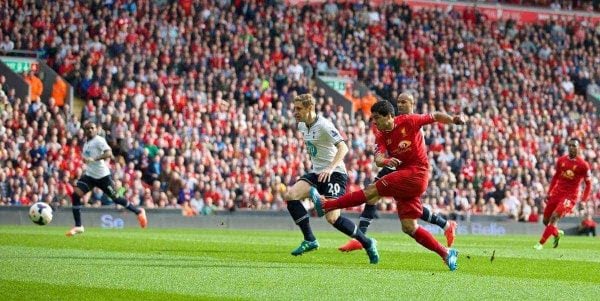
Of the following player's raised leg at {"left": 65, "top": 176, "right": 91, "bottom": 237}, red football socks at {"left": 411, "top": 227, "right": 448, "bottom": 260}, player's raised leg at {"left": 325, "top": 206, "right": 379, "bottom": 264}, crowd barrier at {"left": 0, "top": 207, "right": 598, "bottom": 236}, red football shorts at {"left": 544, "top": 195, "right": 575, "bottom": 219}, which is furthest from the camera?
crowd barrier at {"left": 0, "top": 207, "right": 598, "bottom": 236}

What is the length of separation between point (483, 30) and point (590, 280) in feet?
115

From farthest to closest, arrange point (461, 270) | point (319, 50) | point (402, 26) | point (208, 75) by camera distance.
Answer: point (402, 26) → point (319, 50) → point (208, 75) → point (461, 270)

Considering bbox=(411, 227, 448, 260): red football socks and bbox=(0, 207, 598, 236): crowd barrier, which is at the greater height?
bbox=(411, 227, 448, 260): red football socks

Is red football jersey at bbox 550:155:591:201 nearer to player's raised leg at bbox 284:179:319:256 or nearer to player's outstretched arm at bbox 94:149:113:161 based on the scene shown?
player's raised leg at bbox 284:179:319:256

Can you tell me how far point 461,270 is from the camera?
15.1 m

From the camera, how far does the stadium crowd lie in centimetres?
3231

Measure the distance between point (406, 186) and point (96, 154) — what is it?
36.6ft

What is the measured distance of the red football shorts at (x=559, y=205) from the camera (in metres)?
23.7

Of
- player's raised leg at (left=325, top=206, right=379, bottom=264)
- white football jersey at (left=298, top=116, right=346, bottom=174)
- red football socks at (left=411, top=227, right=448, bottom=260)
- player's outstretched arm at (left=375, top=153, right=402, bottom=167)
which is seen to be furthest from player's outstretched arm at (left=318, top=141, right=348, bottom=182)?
red football socks at (left=411, top=227, right=448, bottom=260)

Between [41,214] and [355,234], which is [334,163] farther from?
[41,214]

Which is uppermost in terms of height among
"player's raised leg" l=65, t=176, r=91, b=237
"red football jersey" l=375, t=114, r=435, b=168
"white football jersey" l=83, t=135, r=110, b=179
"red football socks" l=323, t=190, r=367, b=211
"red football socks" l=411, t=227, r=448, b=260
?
"red football jersey" l=375, t=114, r=435, b=168

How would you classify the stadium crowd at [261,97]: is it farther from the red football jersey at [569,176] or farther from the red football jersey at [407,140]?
the red football jersey at [407,140]

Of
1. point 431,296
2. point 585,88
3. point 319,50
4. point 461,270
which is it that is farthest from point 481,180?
point 431,296

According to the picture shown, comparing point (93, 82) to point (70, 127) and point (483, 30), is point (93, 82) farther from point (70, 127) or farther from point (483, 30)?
point (483, 30)
